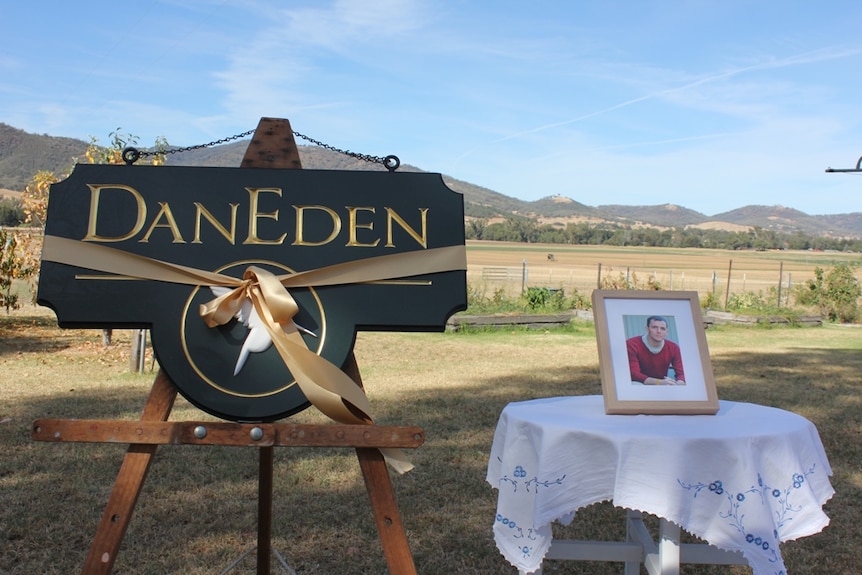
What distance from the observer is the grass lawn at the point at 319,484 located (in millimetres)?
4098

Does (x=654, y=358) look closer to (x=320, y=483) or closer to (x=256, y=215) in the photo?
(x=256, y=215)

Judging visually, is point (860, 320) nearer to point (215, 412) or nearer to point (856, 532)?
point (856, 532)

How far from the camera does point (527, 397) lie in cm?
846

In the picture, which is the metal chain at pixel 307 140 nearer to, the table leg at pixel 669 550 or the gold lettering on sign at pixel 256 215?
the gold lettering on sign at pixel 256 215

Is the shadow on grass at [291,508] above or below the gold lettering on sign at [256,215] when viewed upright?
below

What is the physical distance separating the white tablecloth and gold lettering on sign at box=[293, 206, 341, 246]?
0.97 meters

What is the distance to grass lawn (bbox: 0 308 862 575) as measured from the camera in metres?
4.10

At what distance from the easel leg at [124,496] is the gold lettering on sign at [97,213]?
1.63ft

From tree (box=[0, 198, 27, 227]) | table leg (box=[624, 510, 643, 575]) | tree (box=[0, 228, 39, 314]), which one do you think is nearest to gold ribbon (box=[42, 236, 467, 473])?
table leg (box=[624, 510, 643, 575])

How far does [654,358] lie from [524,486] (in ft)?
2.46

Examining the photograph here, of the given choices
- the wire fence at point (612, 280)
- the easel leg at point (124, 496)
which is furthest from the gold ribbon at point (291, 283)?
the wire fence at point (612, 280)

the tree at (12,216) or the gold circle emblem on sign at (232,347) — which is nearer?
the gold circle emblem on sign at (232,347)

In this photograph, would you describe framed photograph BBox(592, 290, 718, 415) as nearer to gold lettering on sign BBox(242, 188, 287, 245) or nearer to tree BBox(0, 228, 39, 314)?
gold lettering on sign BBox(242, 188, 287, 245)

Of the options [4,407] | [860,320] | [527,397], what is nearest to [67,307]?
[4,407]
